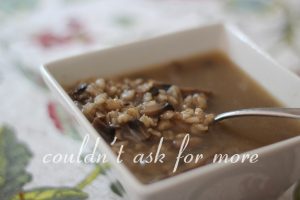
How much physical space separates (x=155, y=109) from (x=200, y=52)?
0.45 meters

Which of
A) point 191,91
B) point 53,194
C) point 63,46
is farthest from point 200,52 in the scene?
point 53,194

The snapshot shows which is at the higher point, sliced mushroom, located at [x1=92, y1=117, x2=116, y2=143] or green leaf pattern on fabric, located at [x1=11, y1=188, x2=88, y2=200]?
sliced mushroom, located at [x1=92, y1=117, x2=116, y2=143]

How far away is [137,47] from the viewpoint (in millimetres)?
1487

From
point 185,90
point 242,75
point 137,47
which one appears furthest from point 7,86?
point 242,75

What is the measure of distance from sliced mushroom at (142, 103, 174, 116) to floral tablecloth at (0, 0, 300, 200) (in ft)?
0.57

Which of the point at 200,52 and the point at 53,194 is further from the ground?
the point at 200,52

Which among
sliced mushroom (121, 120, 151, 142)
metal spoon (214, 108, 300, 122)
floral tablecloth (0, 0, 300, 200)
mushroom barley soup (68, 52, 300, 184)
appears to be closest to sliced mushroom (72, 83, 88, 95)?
mushroom barley soup (68, 52, 300, 184)

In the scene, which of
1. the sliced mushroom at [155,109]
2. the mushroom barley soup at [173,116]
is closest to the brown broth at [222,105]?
the mushroom barley soup at [173,116]

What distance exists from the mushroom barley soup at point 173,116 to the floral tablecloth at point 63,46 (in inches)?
4.2

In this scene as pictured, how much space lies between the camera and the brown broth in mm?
1072

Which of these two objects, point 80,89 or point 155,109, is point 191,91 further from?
point 80,89

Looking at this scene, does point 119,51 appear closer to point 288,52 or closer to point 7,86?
point 7,86

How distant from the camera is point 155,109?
119 centimetres

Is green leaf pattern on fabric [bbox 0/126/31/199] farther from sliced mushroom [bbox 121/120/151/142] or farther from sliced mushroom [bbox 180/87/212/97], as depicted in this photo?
sliced mushroom [bbox 180/87/212/97]
